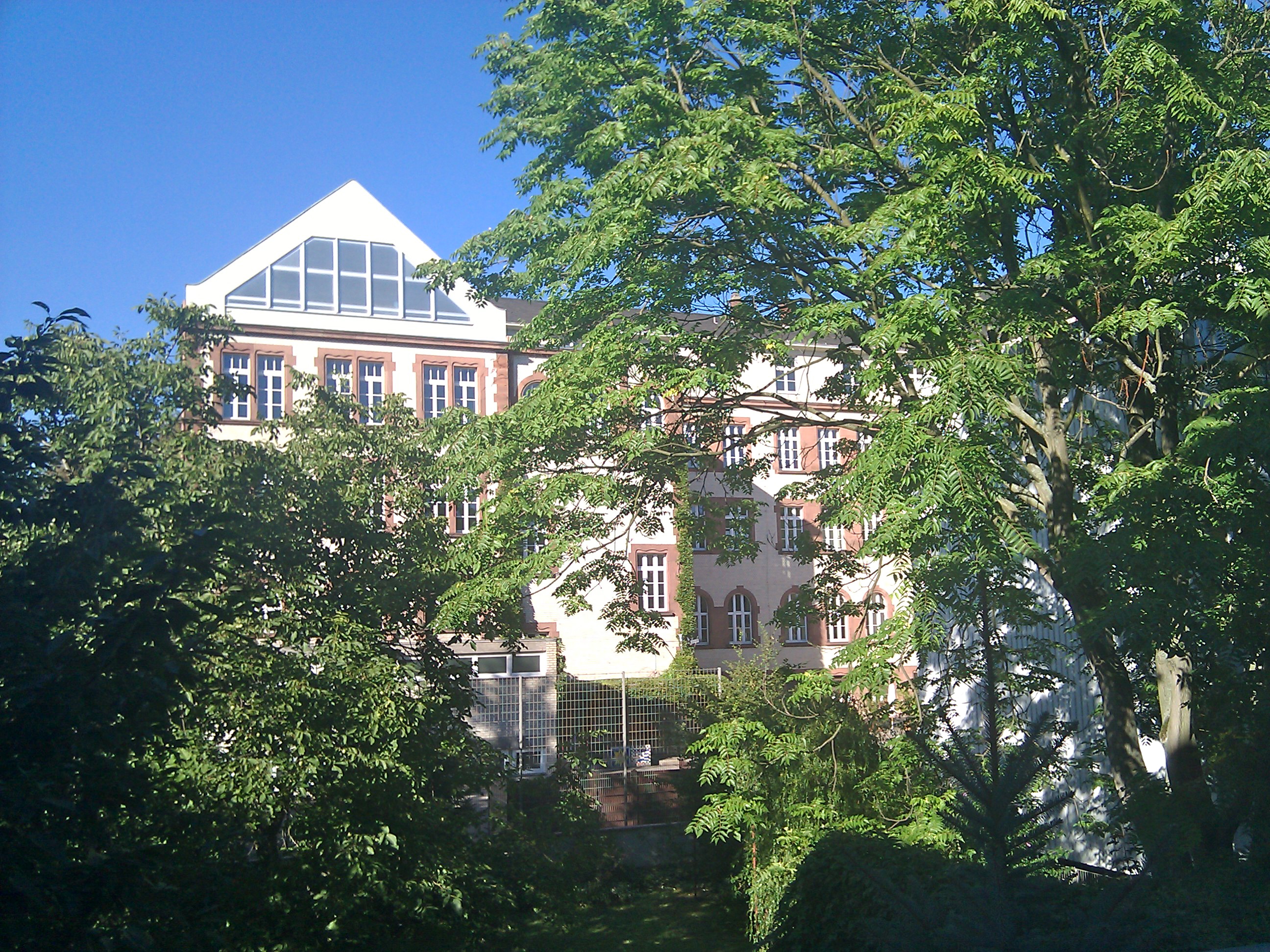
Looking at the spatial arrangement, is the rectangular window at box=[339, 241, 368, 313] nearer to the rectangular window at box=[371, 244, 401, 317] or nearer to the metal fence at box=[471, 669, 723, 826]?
the rectangular window at box=[371, 244, 401, 317]

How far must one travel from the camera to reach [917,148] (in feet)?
30.7

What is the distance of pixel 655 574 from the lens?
3169cm

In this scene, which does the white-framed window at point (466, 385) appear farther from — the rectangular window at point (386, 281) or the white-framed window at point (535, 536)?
the white-framed window at point (535, 536)

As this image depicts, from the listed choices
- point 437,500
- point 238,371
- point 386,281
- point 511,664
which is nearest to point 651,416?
point 437,500

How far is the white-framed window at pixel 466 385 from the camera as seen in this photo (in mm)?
26406

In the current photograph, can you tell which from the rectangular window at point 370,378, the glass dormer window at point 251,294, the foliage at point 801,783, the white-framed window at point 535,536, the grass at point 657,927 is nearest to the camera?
the white-framed window at point 535,536

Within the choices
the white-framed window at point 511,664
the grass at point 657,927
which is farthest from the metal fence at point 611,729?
the white-framed window at point 511,664

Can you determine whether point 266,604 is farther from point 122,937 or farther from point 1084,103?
point 1084,103

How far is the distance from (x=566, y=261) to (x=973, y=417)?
503 centimetres

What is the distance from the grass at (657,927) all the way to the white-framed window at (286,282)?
16.7 m

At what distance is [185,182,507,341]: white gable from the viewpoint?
24.1m

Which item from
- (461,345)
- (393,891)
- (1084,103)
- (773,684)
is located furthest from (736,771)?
(461,345)

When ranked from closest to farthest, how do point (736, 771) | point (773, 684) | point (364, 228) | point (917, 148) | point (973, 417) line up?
point (973, 417), point (917, 148), point (736, 771), point (773, 684), point (364, 228)

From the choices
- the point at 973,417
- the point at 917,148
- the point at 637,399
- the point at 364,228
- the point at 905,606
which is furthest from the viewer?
the point at 364,228
